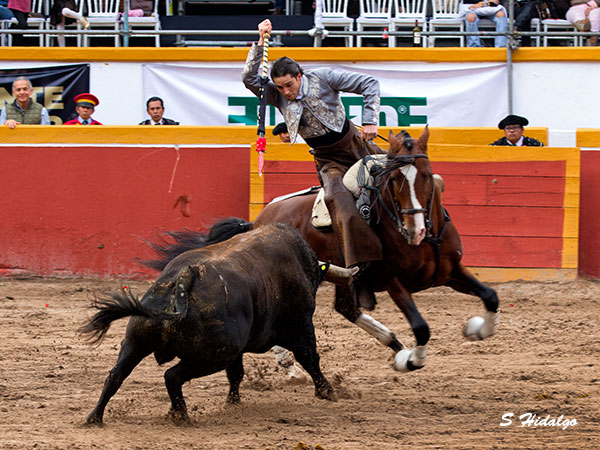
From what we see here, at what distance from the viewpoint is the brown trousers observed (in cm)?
587

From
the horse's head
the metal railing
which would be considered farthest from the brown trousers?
the metal railing

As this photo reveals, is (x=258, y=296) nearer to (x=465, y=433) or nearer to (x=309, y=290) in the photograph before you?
(x=309, y=290)

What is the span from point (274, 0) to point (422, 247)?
885 cm

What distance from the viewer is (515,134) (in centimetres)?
952

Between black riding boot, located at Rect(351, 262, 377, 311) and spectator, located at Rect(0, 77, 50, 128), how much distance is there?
5915 millimetres

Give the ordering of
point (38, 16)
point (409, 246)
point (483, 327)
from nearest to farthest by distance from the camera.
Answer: point (409, 246), point (483, 327), point (38, 16)

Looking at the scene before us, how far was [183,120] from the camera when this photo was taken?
11.2 metres

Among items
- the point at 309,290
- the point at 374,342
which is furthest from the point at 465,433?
the point at 374,342

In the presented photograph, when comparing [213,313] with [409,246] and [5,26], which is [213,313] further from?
[5,26]

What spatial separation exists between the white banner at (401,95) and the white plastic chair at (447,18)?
0.87m

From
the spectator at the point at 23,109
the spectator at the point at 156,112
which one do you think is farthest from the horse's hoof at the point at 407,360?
the spectator at the point at 23,109

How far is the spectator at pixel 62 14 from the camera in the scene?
12.1 m

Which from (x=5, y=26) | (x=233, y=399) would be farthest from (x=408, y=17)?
(x=233, y=399)

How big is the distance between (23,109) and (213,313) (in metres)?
7.03
